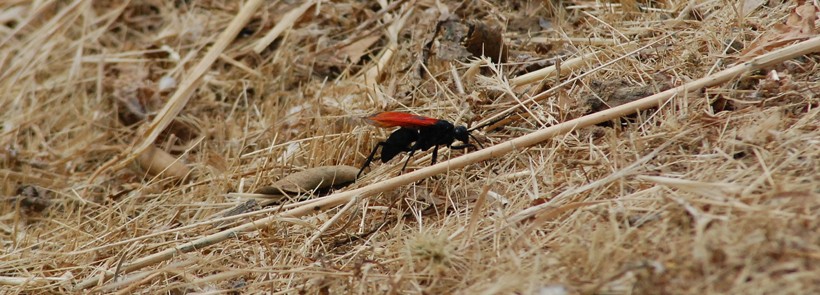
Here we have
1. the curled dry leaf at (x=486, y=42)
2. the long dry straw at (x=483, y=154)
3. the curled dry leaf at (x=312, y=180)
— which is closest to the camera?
the long dry straw at (x=483, y=154)

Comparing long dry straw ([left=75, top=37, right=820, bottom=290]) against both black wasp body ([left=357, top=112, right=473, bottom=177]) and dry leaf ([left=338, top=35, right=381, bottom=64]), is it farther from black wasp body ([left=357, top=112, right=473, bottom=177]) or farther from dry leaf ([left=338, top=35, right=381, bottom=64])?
dry leaf ([left=338, top=35, right=381, bottom=64])

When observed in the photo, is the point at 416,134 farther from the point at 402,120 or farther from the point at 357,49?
the point at 357,49

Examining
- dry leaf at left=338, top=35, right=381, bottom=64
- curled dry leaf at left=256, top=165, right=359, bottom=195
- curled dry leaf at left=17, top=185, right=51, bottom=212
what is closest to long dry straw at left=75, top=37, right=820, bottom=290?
curled dry leaf at left=256, top=165, right=359, bottom=195

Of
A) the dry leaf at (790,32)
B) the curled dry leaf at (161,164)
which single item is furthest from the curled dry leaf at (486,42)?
the curled dry leaf at (161,164)

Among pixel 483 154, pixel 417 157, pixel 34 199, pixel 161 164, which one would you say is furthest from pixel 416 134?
pixel 34 199

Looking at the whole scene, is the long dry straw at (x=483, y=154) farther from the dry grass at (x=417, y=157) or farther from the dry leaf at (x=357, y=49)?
the dry leaf at (x=357, y=49)

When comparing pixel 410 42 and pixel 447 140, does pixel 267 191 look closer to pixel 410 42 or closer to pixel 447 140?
pixel 447 140

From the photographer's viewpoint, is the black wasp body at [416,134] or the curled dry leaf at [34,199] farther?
the curled dry leaf at [34,199]

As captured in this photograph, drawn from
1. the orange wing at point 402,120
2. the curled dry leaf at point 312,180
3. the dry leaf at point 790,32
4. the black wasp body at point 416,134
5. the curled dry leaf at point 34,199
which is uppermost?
the dry leaf at point 790,32
